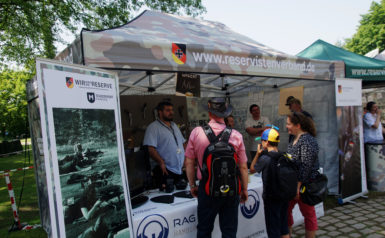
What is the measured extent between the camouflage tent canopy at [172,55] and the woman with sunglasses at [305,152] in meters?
0.99

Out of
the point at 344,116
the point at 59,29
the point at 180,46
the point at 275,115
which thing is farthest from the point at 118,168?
the point at 59,29

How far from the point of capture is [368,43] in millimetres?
21203

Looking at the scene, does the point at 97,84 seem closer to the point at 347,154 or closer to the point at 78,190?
the point at 78,190

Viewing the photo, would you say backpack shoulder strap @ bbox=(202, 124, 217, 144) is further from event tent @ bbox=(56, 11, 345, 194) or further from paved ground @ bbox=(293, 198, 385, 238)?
paved ground @ bbox=(293, 198, 385, 238)

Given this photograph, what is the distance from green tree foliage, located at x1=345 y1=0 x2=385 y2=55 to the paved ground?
2120 centimetres

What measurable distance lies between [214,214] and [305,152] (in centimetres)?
105

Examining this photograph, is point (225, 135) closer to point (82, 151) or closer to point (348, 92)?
point (82, 151)

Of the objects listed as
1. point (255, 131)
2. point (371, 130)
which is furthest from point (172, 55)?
point (371, 130)

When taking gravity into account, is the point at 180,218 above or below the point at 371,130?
below

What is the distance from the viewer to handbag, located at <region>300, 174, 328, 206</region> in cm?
245

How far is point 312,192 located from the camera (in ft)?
8.04

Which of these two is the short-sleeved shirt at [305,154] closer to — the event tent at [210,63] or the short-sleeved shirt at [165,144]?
the event tent at [210,63]

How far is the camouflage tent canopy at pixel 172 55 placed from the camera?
226 cm

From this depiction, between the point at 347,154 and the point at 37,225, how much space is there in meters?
5.26
